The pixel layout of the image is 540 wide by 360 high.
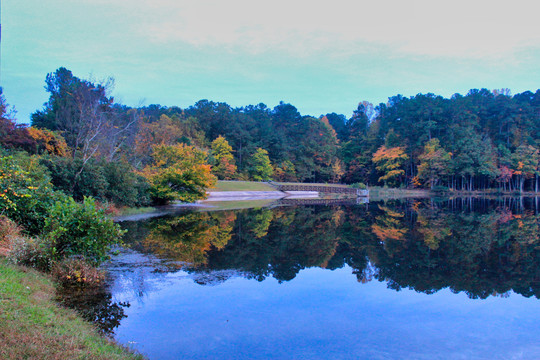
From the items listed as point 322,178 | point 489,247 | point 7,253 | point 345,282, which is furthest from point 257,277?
point 322,178

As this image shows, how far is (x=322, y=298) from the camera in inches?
309

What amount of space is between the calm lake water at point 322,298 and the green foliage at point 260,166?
4863 cm

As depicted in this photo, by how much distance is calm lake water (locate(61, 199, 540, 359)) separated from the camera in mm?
Answer: 5574

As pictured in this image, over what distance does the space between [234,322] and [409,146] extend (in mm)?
66160

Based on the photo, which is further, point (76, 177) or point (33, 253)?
point (76, 177)

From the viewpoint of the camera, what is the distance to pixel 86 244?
24.6ft

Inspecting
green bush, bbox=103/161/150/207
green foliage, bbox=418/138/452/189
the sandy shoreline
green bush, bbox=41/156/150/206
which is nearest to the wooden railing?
the sandy shoreline

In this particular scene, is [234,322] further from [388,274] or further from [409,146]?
[409,146]

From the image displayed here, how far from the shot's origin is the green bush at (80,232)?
24.6 ft

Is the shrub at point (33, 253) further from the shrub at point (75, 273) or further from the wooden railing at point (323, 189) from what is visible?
the wooden railing at point (323, 189)

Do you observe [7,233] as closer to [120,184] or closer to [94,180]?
[94,180]

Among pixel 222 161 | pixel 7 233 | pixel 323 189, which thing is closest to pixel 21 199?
pixel 7 233

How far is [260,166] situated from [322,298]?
55.4 meters

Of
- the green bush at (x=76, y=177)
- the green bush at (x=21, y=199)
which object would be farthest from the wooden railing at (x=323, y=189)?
the green bush at (x=21, y=199)
